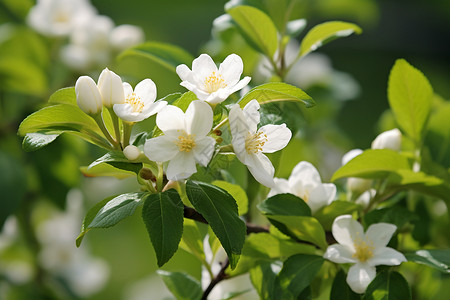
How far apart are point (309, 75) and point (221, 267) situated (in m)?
0.68

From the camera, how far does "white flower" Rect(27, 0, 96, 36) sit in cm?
104

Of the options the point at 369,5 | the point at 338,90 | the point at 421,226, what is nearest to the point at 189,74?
the point at 421,226

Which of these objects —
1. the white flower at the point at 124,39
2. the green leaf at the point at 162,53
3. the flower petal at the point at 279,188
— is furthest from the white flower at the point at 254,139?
the white flower at the point at 124,39

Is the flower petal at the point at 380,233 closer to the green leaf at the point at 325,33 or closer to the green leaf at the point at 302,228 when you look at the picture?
the green leaf at the point at 302,228

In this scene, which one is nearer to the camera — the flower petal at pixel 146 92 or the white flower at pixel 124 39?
the flower petal at pixel 146 92

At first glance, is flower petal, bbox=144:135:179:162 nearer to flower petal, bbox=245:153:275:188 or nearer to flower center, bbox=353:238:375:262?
flower petal, bbox=245:153:275:188

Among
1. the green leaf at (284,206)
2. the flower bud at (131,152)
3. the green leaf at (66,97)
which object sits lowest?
the green leaf at (284,206)

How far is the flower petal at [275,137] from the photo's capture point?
49 centimetres

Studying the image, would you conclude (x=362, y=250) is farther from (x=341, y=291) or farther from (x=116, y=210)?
(x=116, y=210)

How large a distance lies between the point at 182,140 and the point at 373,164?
23 centimetres

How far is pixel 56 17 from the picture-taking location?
106 cm

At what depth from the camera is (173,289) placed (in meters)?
0.59

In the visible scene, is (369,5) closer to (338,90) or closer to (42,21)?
(338,90)

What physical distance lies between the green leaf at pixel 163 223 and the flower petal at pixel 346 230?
0.17 m
